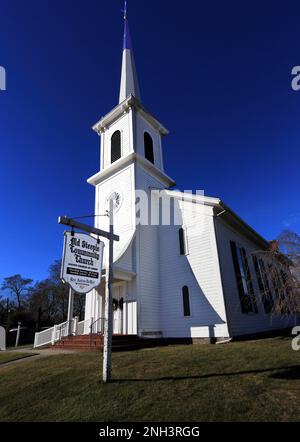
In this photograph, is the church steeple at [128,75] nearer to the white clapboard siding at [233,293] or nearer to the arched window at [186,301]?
the white clapboard siding at [233,293]

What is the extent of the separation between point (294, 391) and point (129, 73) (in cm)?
2291

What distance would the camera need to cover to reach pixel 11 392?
5.51 m

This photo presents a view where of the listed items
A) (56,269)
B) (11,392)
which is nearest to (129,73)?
(11,392)

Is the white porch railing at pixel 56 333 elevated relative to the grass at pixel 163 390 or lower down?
elevated

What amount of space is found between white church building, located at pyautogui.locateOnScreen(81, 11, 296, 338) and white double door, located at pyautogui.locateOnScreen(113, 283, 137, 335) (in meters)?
0.04

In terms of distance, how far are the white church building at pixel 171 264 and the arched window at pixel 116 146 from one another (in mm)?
197

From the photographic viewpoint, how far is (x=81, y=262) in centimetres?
526

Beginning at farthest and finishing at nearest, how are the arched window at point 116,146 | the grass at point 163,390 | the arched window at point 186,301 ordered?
1. the arched window at point 116,146
2. the arched window at point 186,301
3. the grass at point 163,390

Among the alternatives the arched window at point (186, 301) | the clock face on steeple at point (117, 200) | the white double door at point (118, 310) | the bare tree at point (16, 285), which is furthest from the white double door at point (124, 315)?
the bare tree at point (16, 285)

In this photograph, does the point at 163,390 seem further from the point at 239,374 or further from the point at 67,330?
the point at 67,330

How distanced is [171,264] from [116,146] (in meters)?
8.81

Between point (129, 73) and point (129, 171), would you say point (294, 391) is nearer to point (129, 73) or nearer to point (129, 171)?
point (129, 171)

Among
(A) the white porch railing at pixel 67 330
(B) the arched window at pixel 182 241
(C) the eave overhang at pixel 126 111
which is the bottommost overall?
(A) the white porch railing at pixel 67 330

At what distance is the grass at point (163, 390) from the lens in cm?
386
